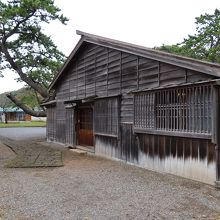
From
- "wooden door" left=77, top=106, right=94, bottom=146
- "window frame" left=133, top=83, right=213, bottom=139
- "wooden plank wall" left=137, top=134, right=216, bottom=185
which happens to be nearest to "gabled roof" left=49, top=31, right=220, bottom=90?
"window frame" left=133, top=83, right=213, bottom=139

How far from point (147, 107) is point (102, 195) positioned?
13.1 ft

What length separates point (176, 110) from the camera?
8.71 m

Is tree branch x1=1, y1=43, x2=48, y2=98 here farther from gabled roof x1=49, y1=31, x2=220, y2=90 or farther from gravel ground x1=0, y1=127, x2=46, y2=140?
gabled roof x1=49, y1=31, x2=220, y2=90

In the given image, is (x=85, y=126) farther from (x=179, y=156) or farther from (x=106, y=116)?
(x=179, y=156)

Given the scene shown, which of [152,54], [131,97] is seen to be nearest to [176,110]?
[152,54]

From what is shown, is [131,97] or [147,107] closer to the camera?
[147,107]

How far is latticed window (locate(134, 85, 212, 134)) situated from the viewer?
772cm

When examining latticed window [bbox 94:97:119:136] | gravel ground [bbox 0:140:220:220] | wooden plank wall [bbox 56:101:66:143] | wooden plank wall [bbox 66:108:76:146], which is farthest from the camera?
wooden plank wall [bbox 56:101:66:143]

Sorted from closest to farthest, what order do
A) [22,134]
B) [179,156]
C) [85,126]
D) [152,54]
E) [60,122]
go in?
1. [179,156]
2. [152,54]
3. [85,126]
4. [60,122]
5. [22,134]

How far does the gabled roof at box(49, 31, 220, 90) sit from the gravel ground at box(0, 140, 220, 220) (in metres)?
2.84

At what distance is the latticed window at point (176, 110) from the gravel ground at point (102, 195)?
1.42 meters

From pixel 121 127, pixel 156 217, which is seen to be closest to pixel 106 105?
pixel 121 127

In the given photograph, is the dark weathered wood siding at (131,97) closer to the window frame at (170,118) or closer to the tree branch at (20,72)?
the window frame at (170,118)

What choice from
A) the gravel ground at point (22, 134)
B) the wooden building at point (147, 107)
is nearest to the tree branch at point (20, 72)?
the gravel ground at point (22, 134)
